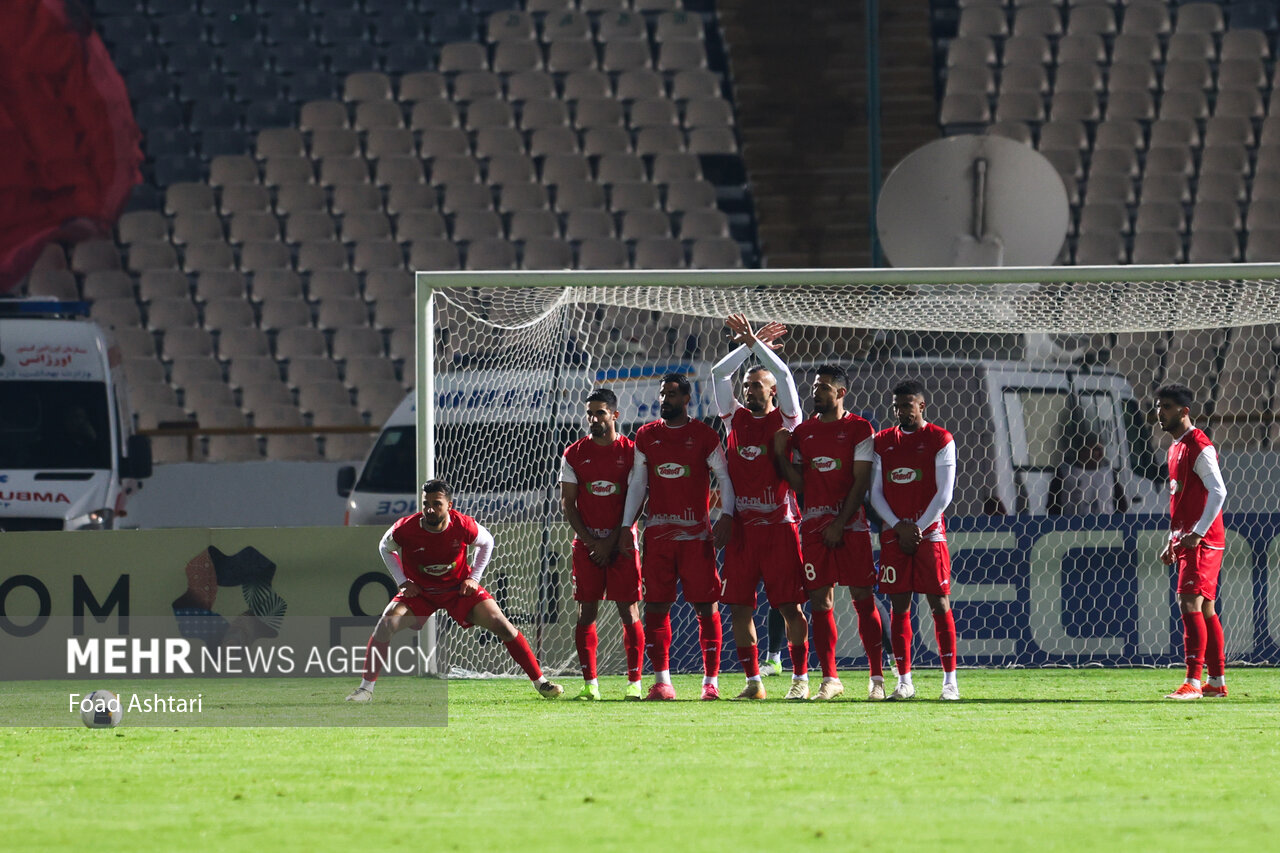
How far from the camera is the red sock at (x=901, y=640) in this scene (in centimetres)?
913

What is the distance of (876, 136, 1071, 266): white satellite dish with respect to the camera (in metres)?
11.8

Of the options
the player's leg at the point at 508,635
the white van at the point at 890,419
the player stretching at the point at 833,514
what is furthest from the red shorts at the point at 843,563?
the white van at the point at 890,419

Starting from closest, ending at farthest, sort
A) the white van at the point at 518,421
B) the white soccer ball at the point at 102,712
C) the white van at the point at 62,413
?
the white soccer ball at the point at 102,712 → the white van at the point at 518,421 → the white van at the point at 62,413

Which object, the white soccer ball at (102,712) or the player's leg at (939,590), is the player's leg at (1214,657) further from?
the white soccer ball at (102,712)

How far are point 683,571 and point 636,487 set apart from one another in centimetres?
50

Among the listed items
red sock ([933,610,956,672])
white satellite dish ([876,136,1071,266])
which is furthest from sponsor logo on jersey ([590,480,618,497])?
white satellite dish ([876,136,1071,266])

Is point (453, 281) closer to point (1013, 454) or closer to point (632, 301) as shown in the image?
point (632, 301)

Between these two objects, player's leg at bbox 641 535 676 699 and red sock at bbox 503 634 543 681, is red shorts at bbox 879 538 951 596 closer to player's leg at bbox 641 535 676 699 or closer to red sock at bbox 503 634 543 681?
player's leg at bbox 641 535 676 699

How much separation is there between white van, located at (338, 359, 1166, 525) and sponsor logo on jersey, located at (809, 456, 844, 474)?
103 inches

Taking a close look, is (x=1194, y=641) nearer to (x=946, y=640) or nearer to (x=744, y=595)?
(x=946, y=640)

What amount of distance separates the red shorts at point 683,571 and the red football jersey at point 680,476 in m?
0.05

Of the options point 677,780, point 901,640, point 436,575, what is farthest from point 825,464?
point 677,780

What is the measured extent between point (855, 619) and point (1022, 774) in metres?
5.40

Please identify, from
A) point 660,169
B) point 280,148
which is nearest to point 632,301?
point 660,169
